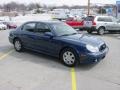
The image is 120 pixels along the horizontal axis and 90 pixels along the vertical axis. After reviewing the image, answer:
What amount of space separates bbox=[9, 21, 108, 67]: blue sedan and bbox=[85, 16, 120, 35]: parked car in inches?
394

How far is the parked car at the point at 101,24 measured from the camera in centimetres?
1886

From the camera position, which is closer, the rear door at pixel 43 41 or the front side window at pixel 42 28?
the rear door at pixel 43 41

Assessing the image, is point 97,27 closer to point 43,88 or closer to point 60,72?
point 60,72

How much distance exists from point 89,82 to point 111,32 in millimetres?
14613

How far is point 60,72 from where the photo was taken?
280 inches

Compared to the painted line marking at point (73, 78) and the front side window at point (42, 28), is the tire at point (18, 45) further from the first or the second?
the painted line marking at point (73, 78)

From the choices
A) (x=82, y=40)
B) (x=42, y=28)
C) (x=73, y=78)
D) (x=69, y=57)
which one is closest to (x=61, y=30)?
(x=42, y=28)

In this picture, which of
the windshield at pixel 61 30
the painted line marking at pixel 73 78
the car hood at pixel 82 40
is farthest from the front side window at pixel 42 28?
the painted line marking at pixel 73 78

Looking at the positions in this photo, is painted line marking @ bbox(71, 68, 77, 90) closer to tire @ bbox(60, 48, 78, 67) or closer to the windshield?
tire @ bbox(60, 48, 78, 67)

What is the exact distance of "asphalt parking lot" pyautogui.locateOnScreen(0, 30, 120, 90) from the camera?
5.93 metres

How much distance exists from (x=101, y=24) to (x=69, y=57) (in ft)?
38.9

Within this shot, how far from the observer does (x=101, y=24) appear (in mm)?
18969

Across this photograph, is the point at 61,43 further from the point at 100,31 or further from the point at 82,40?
the point at 100,31

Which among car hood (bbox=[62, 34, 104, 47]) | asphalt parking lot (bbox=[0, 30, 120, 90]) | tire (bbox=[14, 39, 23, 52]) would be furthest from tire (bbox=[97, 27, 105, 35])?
car hood (bbox=[62, 34, 104, 47])
